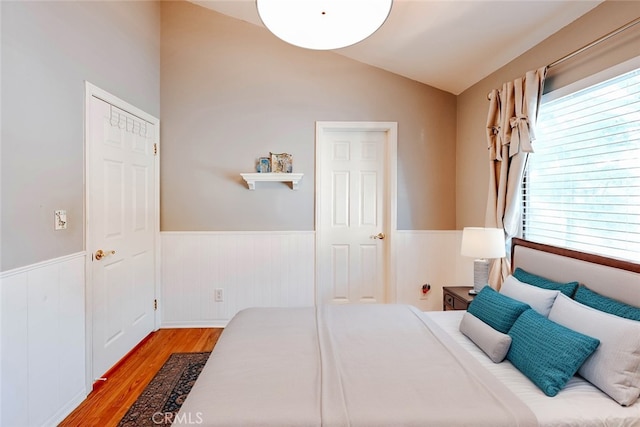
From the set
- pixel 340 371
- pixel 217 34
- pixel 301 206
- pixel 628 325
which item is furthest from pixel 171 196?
pixel 628 325

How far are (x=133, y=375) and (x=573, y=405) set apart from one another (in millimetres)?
2747

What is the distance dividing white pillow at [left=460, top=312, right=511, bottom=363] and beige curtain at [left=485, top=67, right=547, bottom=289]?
882 millimetres

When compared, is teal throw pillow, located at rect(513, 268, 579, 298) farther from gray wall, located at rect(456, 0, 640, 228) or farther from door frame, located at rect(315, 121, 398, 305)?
door frame, located at rect(315, 121, 398, 305)

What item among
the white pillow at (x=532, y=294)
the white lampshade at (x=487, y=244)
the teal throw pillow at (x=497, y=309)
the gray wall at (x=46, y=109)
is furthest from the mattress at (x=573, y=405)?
the gray wall at (x=46, y=109)

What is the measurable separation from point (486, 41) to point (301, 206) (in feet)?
7.12

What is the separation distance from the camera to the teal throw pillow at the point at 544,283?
1.80m

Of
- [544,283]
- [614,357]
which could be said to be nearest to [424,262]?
[544,283]

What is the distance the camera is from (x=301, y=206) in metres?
3.46

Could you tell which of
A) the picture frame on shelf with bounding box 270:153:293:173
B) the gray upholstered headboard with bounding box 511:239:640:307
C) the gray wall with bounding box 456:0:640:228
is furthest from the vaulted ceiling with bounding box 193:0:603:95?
the gray upholstered headboard with bounding box 511:239:640:307

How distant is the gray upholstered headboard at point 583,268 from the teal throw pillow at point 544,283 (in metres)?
0.04

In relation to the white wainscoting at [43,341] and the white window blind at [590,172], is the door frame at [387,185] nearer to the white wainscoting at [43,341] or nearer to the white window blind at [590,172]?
the white window blind at [590,172]

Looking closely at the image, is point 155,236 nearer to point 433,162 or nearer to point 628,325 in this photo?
point 433,162

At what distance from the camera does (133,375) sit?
98.0 inches

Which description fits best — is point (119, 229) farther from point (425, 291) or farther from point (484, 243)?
point (425, 291)
